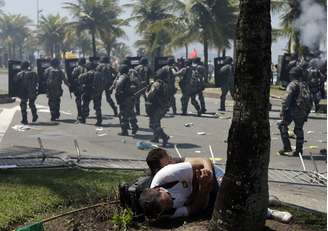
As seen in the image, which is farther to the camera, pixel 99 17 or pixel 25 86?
pixel 99 17

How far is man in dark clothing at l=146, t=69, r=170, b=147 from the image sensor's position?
11625 millimetres

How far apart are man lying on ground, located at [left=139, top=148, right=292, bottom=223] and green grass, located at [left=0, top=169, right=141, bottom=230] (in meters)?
0.99

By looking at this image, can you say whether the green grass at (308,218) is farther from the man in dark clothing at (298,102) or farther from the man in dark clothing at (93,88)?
the man in dark clothing at (93,88)

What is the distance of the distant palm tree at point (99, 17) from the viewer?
5062 centimetres

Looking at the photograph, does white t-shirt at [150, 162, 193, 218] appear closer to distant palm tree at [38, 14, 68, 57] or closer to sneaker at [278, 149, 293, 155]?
sneaker at [278, 149, 293, 155]

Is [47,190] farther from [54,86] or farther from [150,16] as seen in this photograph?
[150,16]

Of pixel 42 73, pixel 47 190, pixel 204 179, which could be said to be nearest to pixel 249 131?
pixel 204 179

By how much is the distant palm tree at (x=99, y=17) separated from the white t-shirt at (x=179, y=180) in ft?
150

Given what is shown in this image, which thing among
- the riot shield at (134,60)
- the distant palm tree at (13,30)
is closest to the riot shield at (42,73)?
the riot shield at (134,60)

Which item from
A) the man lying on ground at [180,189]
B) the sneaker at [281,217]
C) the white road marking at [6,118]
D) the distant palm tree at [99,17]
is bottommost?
the white road marking at [6,118]

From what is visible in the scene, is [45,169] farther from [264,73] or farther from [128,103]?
[128,103]

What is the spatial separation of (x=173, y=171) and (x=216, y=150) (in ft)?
20.8

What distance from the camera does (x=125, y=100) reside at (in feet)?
42.8

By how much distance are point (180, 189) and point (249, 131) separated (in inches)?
39.5
